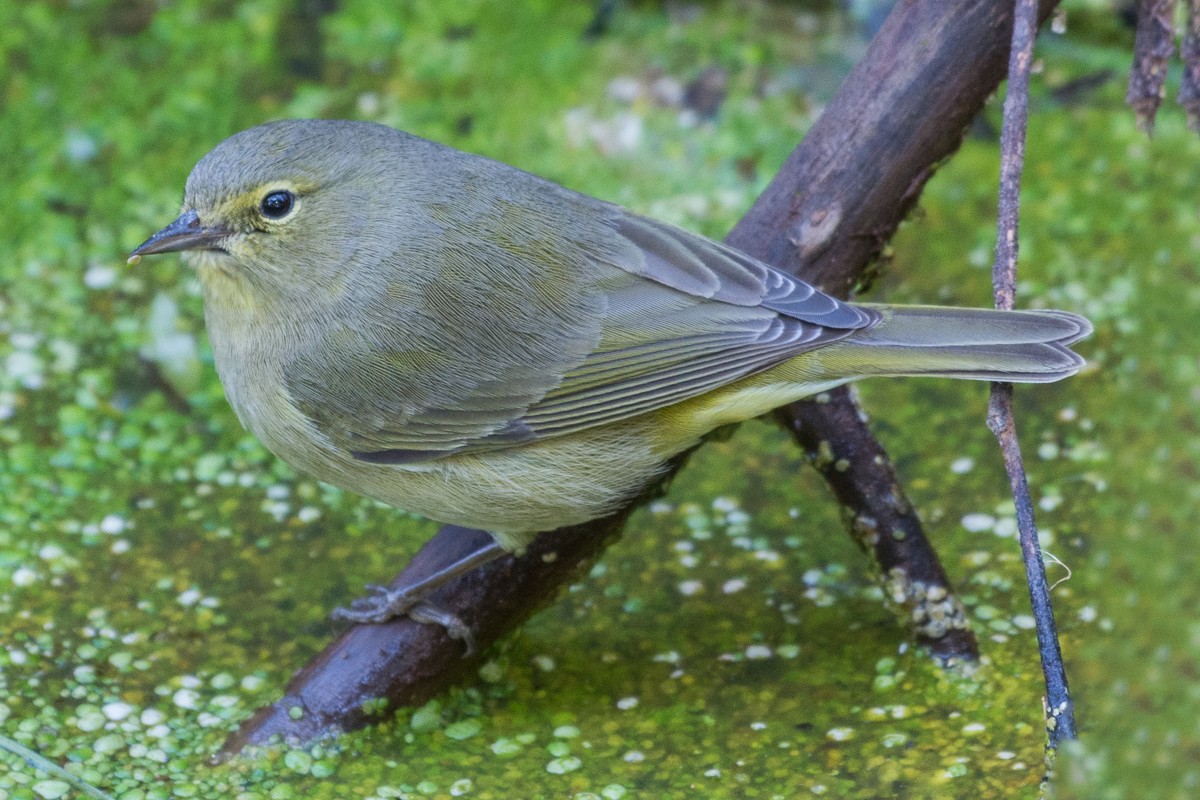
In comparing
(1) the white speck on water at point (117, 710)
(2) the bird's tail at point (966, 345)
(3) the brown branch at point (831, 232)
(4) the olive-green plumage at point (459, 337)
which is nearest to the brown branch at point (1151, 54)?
(3) the brown branch at point (831, 232)

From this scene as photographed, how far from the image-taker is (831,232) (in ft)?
13.6

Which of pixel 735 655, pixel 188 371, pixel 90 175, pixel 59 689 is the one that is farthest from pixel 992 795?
pixel 90 175

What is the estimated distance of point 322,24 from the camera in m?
7.39

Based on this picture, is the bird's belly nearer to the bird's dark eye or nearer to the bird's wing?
the bird's wing

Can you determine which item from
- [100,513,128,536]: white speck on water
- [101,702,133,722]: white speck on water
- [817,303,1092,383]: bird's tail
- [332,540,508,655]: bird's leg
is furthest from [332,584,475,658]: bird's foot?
[817,303,1092,383]: bird's tail

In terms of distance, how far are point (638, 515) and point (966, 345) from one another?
1.83 m

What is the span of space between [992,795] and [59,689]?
260 centimetres

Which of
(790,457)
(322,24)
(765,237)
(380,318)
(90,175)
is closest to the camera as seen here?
(380,318)

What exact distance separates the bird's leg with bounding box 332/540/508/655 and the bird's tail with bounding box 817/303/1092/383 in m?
1.21

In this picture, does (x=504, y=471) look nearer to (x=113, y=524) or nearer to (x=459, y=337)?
(x=459, y=337)

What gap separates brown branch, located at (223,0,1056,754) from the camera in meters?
4.07

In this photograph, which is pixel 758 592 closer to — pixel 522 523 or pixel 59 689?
pixel 522 523

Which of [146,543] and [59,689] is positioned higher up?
[146,543]

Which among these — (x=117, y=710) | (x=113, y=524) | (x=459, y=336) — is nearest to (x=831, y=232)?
(x=459, y=336)
